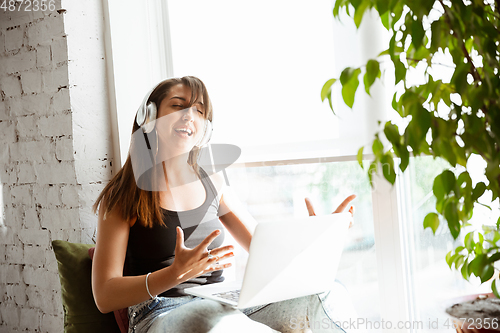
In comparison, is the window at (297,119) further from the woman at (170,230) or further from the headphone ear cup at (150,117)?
the headphone ear cup at (150,117)

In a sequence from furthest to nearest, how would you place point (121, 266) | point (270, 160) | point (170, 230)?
point (270, 160), point (170, 230), point (121, 266)

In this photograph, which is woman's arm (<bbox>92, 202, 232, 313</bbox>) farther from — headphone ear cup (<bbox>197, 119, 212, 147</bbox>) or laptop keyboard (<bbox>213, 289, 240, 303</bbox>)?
headphone ear cup (<bbox>197, 119, 212, 147</bbox>)

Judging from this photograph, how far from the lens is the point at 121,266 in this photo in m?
1.37

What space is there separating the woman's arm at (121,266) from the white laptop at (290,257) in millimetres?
135

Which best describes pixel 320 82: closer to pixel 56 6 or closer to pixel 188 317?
pixel 188 317

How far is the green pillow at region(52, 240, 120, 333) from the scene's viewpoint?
1.53 meters

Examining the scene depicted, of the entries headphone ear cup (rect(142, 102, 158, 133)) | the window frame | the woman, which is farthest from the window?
headphone ear cup (rect(142, 102, 158, 133))

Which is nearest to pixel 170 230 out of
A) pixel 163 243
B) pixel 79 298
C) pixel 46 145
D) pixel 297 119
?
pixel 163 243

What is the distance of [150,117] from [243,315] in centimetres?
74

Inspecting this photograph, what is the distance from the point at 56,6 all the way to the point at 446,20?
1.78 metres

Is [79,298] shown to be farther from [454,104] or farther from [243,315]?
[454,104]

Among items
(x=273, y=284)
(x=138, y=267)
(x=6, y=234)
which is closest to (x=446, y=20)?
(x=273, y=284)

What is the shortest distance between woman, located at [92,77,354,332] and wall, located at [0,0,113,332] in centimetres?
55

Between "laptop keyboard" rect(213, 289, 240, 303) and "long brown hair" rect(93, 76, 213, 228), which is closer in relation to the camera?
"laptop keyboard" rect(213, 289, 240, 303)
